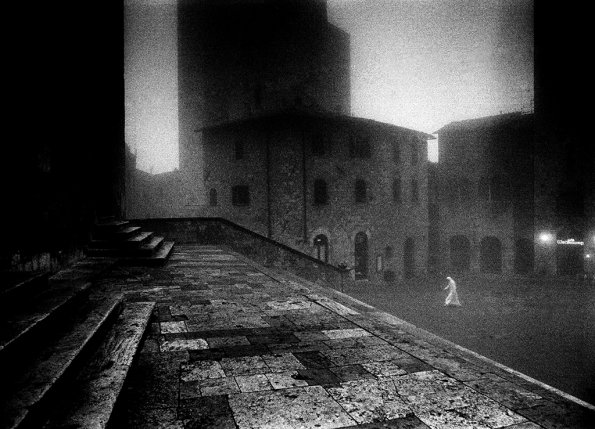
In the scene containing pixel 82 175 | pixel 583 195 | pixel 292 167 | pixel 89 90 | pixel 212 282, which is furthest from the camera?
pixel 583 195

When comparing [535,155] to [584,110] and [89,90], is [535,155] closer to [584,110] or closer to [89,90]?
[584,110]

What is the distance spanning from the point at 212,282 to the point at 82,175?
3986mm

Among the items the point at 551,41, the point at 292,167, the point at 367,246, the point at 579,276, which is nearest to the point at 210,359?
the point at 292,167

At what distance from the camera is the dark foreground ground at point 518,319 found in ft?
28.2

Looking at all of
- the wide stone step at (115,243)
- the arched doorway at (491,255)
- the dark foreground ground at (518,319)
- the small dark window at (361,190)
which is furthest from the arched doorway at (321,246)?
the wide stone step at (115,243)

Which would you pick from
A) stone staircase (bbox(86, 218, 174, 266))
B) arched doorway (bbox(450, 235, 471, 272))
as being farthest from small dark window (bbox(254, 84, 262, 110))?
stone staircase (bbox(86, 218, 174, 266))

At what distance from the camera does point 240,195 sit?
22.3 metres

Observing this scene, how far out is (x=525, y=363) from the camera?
28.7 ft

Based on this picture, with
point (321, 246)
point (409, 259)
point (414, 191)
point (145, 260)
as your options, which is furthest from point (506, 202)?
point (145, 260)

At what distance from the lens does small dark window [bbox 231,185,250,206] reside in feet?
72.4

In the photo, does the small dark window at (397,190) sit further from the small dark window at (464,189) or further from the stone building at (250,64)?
the stone building at (250,64)

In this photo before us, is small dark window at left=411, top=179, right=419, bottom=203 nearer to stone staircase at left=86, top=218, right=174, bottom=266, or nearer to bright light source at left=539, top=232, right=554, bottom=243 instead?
bright light source at left=539, top=232, right=554, bottom=243

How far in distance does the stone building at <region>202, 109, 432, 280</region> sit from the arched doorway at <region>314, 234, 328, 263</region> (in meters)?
0.06

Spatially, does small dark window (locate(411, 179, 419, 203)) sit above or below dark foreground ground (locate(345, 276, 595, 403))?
above
